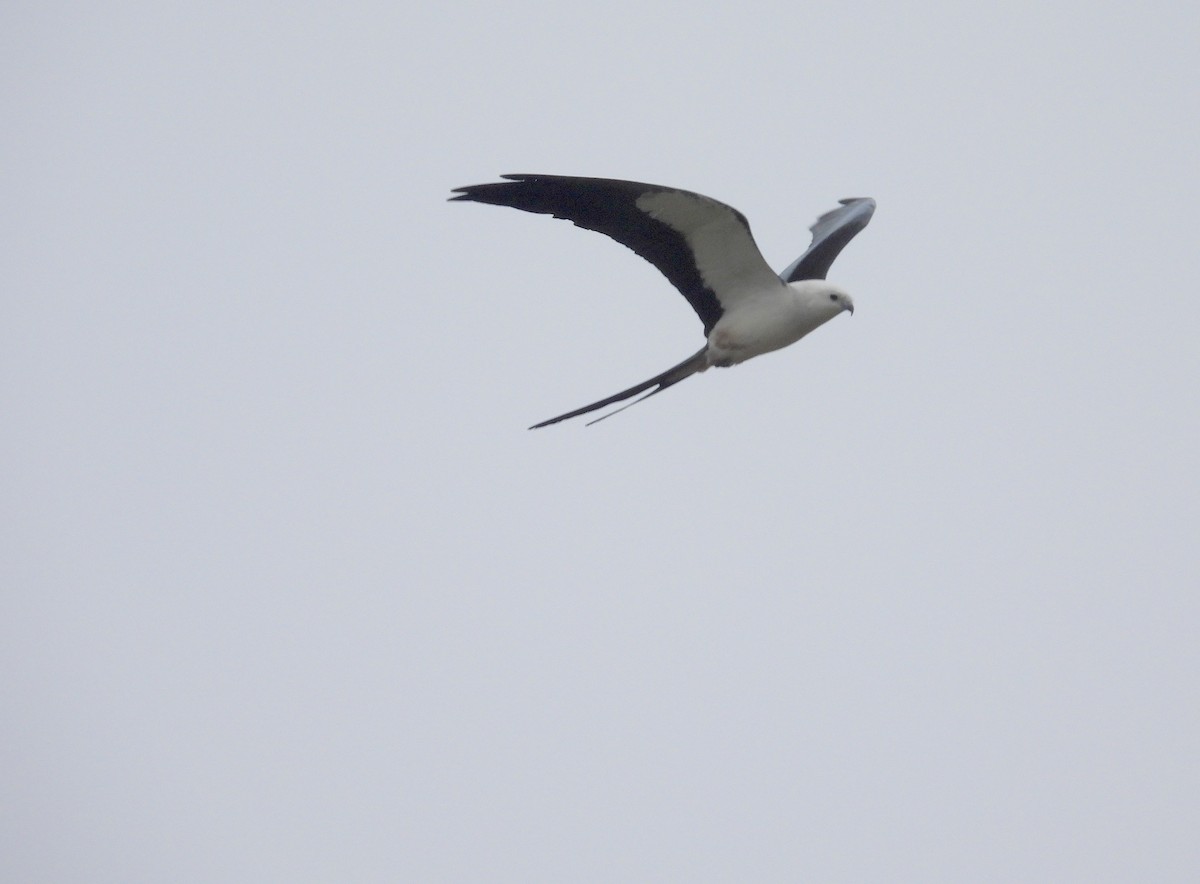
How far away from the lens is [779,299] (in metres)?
7.97

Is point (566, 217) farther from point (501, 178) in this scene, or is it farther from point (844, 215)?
point (844, 215)

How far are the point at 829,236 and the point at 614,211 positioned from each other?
2.58 m

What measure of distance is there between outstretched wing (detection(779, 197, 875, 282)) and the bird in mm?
977

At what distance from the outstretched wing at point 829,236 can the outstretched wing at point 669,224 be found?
3.51 ft

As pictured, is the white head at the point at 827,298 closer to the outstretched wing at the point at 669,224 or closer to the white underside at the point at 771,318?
the white underside at the point at 771,318

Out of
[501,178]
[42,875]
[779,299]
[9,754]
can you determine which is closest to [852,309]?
[779,299]

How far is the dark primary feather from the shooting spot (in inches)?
273

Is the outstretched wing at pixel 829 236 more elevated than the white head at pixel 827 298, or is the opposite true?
the outstretched wing at pixel 829 236

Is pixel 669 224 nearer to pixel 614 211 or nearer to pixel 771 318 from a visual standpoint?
pixel 614 211

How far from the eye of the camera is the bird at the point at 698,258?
7066 millimetres

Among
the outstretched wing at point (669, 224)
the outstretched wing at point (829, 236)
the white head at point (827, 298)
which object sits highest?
the outstretched wing at point (829, 236)

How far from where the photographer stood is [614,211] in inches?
289

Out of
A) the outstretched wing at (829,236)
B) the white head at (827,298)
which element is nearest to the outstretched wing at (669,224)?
the white head at (827,298)

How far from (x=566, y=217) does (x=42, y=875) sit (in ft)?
370
